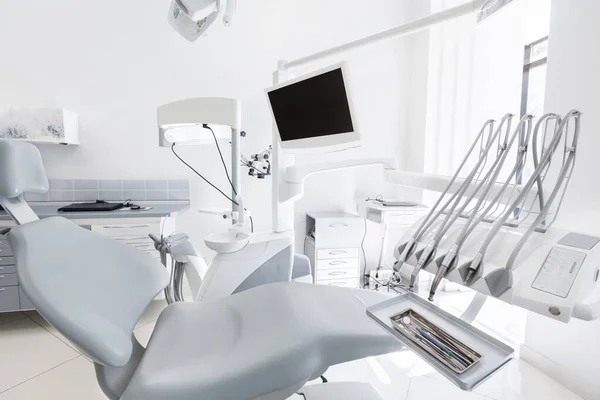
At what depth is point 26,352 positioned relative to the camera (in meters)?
1.93

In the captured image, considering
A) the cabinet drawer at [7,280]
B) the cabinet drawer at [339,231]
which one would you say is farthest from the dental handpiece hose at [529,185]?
the cabinet drawer at [7,280]

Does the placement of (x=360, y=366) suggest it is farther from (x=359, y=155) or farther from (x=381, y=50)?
(x=381, y=50)

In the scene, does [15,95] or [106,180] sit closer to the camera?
[15,95]

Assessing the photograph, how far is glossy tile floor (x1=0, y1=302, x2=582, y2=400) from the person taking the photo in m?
1.60

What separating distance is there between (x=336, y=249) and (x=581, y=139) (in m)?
1.89

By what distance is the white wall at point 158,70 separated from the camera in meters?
2.53

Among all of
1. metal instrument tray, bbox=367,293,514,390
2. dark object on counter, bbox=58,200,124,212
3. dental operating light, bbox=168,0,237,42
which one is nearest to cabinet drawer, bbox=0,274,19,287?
dark object on counter, bbox=58,200,124,212

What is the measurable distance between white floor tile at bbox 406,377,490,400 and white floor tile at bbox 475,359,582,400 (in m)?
0.09

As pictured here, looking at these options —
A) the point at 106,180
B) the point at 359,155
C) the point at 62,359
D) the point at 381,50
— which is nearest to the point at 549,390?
the point at 359,155

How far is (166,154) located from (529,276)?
9.53 feet

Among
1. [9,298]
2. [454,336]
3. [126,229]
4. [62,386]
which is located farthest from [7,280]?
[454,336]

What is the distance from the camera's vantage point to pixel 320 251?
2797 millimetres

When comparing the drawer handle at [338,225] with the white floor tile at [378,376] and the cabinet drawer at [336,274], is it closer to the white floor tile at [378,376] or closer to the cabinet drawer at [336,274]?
the cabinet drawer at [336,274]

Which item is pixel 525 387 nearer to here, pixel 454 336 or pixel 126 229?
pixel 454 336
